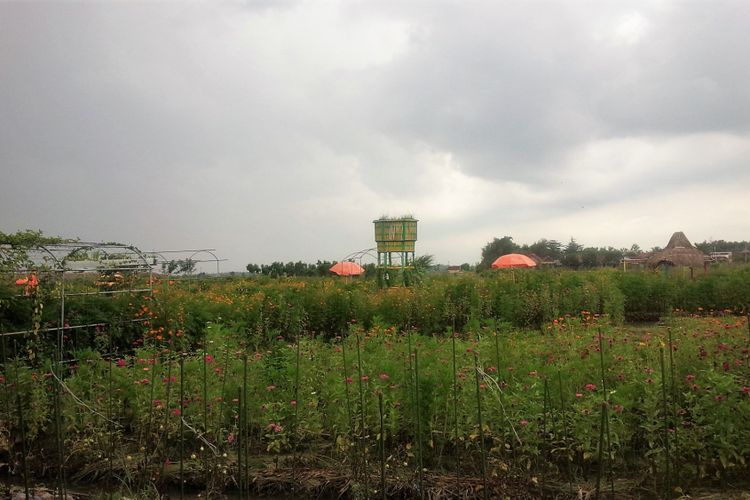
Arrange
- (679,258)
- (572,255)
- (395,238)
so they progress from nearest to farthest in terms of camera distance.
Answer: (395,238), (679,258), (572,255)

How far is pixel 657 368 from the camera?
409 centimetres

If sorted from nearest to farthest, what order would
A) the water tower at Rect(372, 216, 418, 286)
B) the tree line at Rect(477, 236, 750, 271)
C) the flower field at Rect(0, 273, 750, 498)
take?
the flower field at Rect(0, 273, 750, 498) < the water tower at Rect(372, 216, 418, 286) < the tree line at Rect(477, 236, 750, 271)

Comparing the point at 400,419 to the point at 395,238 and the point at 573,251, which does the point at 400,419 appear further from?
the point at 573,251

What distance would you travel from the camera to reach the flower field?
3299mm

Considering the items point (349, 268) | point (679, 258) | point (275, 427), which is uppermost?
point (679, 258)

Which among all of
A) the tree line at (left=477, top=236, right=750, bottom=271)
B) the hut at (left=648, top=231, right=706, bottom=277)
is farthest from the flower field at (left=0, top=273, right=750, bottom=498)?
the tree line at (left=477, top=236, right=750, bottom=271)

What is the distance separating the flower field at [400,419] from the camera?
3299mm

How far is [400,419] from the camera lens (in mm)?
4004

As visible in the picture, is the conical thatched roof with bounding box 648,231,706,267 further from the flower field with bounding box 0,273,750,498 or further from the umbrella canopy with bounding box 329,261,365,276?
the flower field with bounding box 0,273,750,498

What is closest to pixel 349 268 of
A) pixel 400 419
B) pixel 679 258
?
pixel 400 419

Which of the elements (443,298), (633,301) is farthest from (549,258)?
(443,298)

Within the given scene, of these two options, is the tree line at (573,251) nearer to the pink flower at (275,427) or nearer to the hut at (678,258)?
the hut at (678,258)

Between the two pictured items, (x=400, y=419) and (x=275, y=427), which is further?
(x=400, y=419)

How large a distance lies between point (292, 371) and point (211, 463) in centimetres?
90
